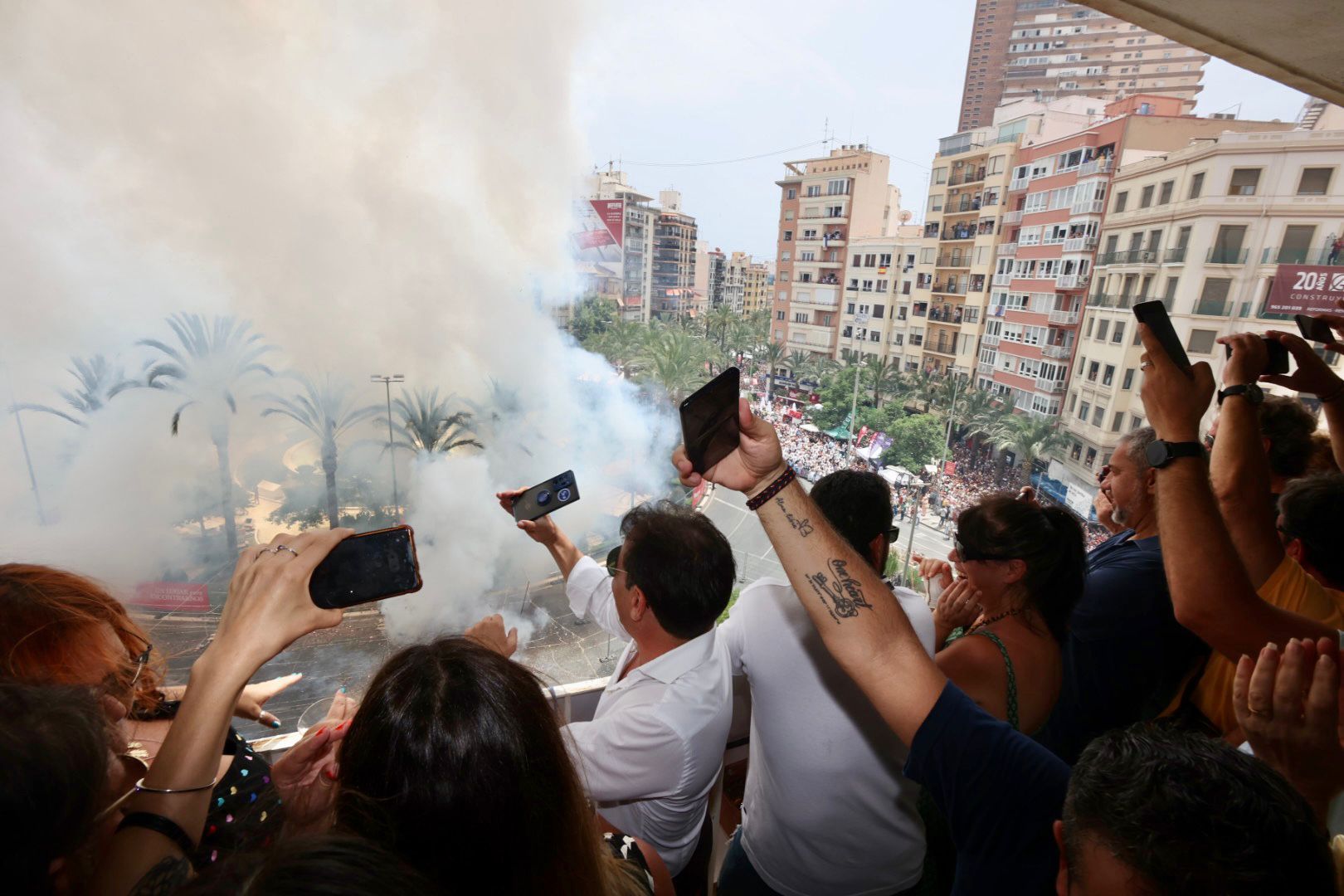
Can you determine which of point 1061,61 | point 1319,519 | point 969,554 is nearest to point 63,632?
point 969,554

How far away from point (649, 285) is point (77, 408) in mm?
2708

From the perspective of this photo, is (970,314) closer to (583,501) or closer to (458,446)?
(458,446)

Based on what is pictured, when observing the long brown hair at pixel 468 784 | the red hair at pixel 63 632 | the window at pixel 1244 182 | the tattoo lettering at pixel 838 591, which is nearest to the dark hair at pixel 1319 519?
the tattoo lettering at pixel 838 591

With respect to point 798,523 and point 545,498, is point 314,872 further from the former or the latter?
point 545,498

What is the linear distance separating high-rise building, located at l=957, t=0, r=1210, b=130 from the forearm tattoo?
342cm

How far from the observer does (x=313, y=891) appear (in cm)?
29

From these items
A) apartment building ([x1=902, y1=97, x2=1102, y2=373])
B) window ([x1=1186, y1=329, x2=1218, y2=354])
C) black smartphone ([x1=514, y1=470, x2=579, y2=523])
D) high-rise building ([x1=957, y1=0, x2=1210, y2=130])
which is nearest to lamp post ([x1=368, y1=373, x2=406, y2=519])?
black smartphone ([x1=514, y1=470, x2=579, y2=523])

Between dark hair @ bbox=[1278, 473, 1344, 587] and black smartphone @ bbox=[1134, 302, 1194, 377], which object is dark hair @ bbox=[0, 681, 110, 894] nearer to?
black smartphone @ bbox=[1134, 302, 1194, 377]

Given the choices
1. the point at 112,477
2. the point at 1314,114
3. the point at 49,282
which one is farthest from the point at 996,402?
the point at 112,477

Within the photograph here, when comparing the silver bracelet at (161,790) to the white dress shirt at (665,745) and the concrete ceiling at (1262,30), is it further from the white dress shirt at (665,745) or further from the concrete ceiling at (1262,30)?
the concrete ceiling at (1262,30)

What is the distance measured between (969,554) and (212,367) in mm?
3550

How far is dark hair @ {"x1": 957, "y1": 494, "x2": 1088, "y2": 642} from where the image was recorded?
1.03 m

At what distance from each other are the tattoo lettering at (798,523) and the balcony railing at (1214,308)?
9.08 ft

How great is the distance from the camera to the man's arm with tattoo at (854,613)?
58 centimetres
